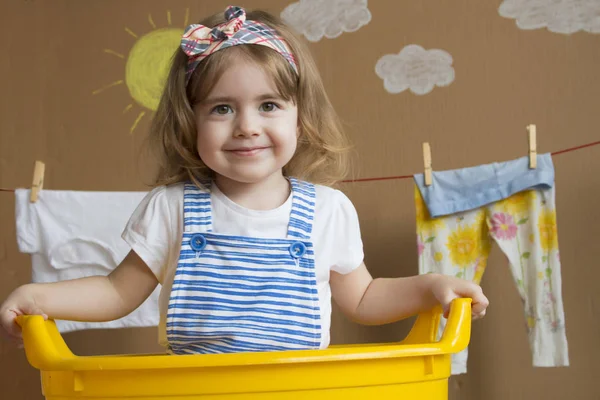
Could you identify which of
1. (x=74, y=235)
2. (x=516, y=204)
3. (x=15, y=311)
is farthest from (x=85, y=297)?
(x=516, y=204)

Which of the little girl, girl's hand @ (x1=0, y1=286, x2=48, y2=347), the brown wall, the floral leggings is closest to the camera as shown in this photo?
girl's hand @ (x1=0, y1=286, x2=48, y2=347)

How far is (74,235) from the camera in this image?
164cm

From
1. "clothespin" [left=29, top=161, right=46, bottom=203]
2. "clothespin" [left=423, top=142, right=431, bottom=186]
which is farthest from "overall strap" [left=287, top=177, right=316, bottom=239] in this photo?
"clothespin" [left=29, top=161, right=46, bottom=203]

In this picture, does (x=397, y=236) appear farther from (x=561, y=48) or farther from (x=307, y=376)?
(x=307, y=376)

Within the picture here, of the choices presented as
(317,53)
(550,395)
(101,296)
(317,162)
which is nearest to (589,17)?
(317,53)

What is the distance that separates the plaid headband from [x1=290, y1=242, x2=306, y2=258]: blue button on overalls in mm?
244

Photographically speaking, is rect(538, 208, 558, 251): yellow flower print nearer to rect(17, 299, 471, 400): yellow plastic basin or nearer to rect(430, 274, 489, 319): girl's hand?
rect(430, 274, 489, 319): girl's hand

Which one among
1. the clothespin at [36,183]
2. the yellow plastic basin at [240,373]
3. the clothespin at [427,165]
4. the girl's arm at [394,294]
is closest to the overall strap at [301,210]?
the girl's arm at [394,294]

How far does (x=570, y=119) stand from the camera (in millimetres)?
1844

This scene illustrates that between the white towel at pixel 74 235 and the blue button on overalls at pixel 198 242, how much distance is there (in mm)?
733

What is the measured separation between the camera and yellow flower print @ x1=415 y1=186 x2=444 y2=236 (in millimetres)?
1691

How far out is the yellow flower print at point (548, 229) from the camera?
1.61m

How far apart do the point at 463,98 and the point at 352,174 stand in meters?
0.35

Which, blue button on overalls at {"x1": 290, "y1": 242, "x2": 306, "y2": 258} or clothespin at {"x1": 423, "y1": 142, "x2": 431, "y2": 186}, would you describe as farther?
clothespin at {"x1": 423, "y1": 142, "x2": 431, "y2": 186}
